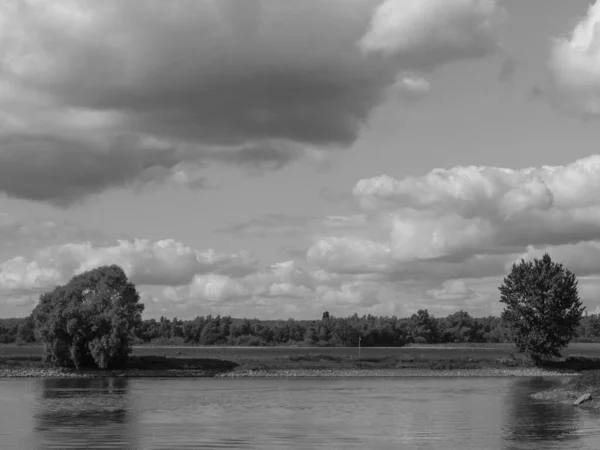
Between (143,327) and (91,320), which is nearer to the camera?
(91,320)

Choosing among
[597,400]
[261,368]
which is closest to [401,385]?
[261,368]

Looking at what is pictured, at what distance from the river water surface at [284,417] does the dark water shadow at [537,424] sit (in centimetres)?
8

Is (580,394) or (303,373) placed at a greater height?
(303,373)

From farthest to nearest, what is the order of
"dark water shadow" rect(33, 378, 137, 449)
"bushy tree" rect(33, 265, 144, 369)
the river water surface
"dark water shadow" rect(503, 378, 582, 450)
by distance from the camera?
"bushy tree" rect(33, 265, 144, 369), "dark water shadow" rect(503, 378, 582, 450), the river water surface, "dark water shadow" rect(33, 378, 137, 449)

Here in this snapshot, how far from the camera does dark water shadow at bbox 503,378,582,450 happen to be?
52.0 metres

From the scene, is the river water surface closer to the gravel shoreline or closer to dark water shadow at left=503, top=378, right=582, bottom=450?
dark water shadow at left=503, top=378, right=582, bottom=450

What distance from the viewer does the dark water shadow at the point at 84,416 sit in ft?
167

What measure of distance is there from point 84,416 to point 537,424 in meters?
35.8

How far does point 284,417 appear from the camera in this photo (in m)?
68.1

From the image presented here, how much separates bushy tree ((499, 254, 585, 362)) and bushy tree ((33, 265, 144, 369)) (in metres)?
62.8

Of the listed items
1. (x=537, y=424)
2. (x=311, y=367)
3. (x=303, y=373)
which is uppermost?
(x=311, y=367)

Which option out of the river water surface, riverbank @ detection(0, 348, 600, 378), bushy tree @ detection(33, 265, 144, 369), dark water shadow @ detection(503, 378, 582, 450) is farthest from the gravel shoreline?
dark water shadow @ detection(503, 378, 582, 450)

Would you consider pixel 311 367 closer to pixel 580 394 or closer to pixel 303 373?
pixel 303 373

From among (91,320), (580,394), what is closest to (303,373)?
(91,320)
